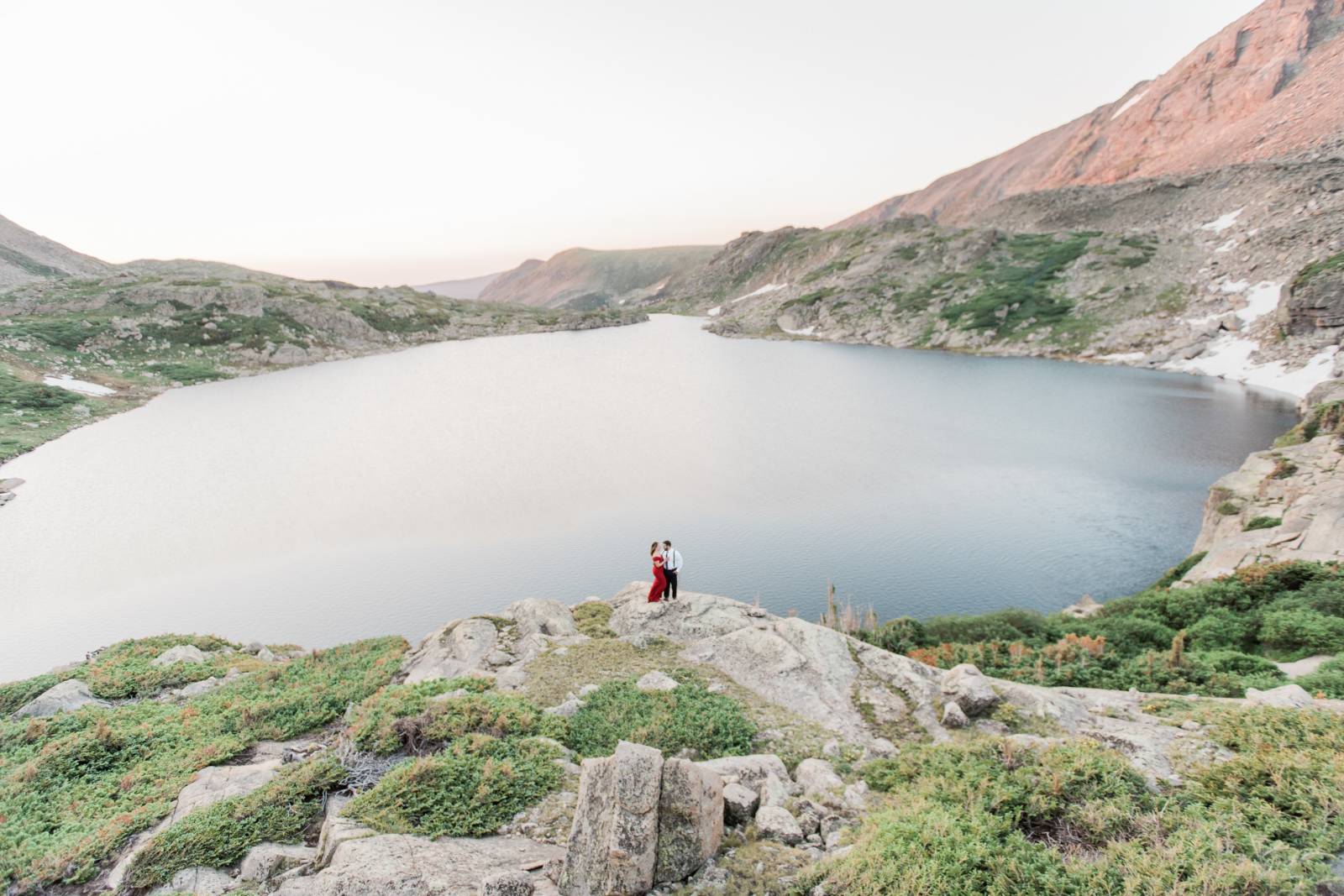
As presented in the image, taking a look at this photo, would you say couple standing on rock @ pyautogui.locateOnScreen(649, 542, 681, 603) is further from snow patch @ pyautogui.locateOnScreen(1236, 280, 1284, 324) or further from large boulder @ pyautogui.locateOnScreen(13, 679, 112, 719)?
snow patch @ pyautogui.locateOnScreen(1236, 280, 1284, 324)

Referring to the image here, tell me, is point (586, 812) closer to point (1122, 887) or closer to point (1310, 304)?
point (1122, 887)

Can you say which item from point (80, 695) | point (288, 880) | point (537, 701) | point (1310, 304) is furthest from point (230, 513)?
point (1310, 304)

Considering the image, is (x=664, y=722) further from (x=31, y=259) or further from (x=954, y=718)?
(x=31, y=259)

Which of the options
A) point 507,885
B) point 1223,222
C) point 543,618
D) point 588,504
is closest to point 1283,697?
point 507,885

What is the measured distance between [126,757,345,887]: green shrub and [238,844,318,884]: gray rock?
31 cm

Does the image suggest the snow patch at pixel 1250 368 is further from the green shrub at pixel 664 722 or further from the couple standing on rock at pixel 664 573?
the green shrub at pixel 664 722

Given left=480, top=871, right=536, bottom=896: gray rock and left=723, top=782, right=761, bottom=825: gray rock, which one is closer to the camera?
left=480, top=871, right=536, bottom=896: gray rock

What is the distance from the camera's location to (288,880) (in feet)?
24.7

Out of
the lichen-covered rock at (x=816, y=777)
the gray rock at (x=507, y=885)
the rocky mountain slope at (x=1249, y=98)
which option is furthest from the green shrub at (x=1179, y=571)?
the rocky mountain slope at (x=1249, y=98)

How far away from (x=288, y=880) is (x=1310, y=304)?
9889 centimetres

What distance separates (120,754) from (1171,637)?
26.3 metres

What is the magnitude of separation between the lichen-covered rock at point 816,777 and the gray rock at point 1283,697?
310 inches

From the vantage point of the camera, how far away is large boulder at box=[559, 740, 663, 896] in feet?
22.7

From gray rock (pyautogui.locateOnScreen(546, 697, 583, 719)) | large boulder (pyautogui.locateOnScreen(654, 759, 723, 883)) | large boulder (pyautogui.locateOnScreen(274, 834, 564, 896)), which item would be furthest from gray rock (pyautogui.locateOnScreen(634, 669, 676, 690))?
large boulder (pyautogui.locateOnScreen(654, 759, 723, 883))
